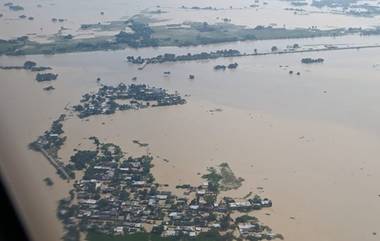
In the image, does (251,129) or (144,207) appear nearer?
(144,207)

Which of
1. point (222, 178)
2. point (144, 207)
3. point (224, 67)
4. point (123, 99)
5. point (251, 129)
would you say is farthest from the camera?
point (224, 67)

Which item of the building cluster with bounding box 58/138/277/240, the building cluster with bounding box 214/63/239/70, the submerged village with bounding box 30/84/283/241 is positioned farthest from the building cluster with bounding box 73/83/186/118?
the building cluster with bounding box 58/138/277/240

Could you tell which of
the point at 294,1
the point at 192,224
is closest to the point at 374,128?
the point at 192,224

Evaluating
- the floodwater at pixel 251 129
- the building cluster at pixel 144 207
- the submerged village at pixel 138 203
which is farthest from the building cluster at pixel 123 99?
the building cluster at pixel 144 207

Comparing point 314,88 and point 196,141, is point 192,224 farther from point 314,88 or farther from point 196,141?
point 314,88

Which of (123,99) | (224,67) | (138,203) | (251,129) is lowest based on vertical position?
(138,203)

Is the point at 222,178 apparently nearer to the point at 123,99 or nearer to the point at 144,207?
the point at 144,207

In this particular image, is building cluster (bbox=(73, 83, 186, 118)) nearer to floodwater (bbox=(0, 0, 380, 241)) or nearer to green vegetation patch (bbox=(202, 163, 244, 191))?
floodwater (bbox=(0, 0, 380, 241))

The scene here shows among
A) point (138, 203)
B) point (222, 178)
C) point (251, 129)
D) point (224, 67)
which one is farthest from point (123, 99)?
point (138, 203)
